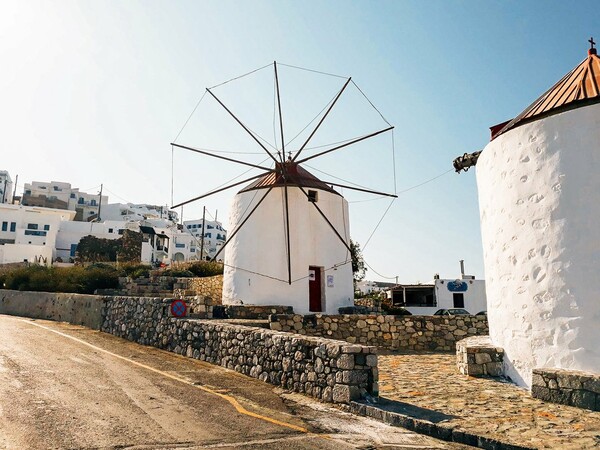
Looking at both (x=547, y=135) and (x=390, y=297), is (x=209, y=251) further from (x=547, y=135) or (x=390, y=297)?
(x=547, y=135)

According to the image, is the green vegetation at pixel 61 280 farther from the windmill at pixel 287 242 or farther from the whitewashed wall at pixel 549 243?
the whitewashed wall at pixel 549 243

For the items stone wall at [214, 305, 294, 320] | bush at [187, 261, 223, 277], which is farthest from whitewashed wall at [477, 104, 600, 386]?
bush at [187, 261, 223, 277]

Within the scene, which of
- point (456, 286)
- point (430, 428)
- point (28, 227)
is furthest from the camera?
point (28, 227)

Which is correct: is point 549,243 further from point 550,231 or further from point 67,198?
point 67,198

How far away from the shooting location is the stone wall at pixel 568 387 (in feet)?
→ 22.0

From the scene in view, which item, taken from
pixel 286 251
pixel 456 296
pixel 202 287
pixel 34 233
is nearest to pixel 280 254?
pixel 286 251

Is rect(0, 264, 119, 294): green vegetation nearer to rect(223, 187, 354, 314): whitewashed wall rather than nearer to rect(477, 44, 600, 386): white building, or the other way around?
rect(223, 187, 354, 314): whitewashed wall

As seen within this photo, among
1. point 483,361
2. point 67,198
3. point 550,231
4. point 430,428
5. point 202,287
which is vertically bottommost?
point 430,428

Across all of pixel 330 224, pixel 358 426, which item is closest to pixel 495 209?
pixel 358 426

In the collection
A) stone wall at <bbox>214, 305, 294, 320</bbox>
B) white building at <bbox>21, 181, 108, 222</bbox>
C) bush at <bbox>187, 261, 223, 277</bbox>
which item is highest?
white building at <bbox>21, 181, 108, 222</bbox>

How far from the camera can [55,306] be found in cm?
2008

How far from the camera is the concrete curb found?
5.10 m

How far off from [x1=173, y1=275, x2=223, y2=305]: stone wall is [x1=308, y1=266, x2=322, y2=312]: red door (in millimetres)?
5971

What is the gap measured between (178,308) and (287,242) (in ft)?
22.4
